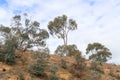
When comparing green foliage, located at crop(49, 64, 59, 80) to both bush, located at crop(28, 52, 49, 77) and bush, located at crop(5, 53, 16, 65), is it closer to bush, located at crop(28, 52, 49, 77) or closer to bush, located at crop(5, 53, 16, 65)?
bush, located at crop(28, 52, 49, 77)

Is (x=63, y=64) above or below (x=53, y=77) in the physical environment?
above

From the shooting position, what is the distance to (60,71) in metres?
39.6

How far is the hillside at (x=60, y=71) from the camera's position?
114 feet

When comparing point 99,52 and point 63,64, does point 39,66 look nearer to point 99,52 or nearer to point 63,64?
point 63,64

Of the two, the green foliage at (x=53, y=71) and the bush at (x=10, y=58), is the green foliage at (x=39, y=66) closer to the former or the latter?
the green foliage at (x=53, y=71)

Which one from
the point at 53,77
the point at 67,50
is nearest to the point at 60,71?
the point at 53,77

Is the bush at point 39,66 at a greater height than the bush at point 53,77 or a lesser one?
greater

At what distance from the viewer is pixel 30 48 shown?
135 feet

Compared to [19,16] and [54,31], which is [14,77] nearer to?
[19,16]

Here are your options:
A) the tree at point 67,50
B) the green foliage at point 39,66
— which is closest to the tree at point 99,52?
the tree at point 67,50

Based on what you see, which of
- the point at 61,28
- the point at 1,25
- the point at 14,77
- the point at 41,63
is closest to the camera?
the point at 14,77

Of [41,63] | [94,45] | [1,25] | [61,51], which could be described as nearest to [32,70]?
[41,63]

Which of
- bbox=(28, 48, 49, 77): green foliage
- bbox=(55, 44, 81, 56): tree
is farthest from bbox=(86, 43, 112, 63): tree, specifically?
bbox=(28, 48, 49, 77): green foliage

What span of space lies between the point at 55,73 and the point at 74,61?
6.44 meters
